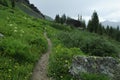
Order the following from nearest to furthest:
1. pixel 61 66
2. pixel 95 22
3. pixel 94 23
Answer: pixel 61 66, pixel 95 22, pixel 94 23

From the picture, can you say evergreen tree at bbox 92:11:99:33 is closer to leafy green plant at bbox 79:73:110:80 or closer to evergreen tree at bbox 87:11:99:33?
evergreen tree at bbox 87:11:99:33

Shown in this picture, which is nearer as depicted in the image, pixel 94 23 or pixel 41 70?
pixel 41 70

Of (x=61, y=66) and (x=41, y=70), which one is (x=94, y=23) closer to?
(x=41, y=70)

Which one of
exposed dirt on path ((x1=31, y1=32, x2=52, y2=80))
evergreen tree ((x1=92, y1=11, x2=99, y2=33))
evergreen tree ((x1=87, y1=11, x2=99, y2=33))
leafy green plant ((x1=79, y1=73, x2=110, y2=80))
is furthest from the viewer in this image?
evergreen tree ((x1=87, y1=11, x2=99, y2=33))

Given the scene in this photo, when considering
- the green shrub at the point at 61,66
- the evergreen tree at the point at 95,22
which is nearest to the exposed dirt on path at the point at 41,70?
the green shrub at the point at 61,66

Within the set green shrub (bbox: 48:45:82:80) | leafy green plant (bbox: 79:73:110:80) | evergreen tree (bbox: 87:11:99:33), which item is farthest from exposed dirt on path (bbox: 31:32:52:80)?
evergreen tree (bbox: 87:11:99:33)

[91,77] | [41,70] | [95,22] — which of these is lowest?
[95,22]

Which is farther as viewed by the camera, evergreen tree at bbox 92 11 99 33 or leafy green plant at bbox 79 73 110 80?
evergreen tree at bbox 92 11 99 33

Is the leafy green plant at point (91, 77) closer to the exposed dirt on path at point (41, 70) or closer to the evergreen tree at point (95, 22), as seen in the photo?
the exposed dirt on path at point (41, 70)

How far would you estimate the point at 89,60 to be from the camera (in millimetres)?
16344

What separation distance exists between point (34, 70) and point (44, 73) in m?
0.63

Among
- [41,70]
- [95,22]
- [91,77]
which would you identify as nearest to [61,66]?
Answer: [41,70]

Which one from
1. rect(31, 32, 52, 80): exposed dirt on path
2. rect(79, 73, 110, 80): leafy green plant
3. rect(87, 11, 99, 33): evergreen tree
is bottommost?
rect(87, 11, 99, 33): evergreen tree

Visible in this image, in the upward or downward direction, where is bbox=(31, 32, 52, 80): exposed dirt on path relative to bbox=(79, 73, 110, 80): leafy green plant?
downward
